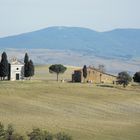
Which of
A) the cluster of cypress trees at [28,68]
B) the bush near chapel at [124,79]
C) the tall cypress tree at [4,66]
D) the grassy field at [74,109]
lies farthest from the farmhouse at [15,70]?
the bush near chapel at [124,79]

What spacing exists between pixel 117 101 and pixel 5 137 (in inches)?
1815

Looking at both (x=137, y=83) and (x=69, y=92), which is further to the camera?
(x=137, y=83)

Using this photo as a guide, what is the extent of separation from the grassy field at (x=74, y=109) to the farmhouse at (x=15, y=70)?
Result: 990cm

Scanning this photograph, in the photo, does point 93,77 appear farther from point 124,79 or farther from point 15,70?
point 15,70

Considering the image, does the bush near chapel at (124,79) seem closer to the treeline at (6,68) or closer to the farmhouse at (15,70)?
the treeline at (6,68)

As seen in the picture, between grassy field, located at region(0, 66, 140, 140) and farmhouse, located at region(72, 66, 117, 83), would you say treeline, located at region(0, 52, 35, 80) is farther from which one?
farmhouse, located at region(72, 66, 117, 83)

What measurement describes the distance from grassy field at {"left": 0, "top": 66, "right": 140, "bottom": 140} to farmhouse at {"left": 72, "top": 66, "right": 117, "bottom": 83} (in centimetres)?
1032

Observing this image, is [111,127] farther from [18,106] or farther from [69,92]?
[69,92]

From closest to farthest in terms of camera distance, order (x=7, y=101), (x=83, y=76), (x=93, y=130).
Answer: (x=93, y=130) < (x=7, y=101) < (x=83, y=76)

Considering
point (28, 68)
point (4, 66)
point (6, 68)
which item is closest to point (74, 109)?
point (4, 66)

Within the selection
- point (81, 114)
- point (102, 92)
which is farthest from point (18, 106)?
point (102, 92)

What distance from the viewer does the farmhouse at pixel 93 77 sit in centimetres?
11494

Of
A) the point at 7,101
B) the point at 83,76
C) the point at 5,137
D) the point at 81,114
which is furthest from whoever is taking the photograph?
the point at 83,76

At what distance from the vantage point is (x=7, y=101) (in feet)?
251
